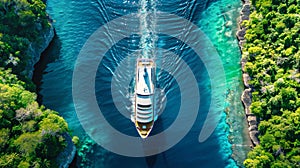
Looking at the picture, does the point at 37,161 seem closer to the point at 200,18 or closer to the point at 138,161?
the point at 138,161

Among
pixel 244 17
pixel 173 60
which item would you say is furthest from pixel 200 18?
pixel 173 60

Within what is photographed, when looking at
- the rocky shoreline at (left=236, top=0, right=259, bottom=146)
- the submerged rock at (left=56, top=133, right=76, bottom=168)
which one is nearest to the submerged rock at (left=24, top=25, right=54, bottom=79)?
the submerged rock at (left=56, top=133, right=76, bottom=168)

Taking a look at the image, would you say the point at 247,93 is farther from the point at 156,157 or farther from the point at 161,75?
the point at 156,157

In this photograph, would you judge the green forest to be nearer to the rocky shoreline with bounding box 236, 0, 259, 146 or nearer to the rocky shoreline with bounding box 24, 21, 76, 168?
the rocky shoreline with bounding box 24, 21, 76, 168

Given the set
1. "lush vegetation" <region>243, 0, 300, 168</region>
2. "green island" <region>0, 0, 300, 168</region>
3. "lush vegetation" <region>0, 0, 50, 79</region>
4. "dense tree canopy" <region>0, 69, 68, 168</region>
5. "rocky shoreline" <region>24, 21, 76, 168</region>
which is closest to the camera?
"dense tree canopy" <region>0, 69, 68, 168</region>

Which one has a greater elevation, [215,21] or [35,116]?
[215,21]

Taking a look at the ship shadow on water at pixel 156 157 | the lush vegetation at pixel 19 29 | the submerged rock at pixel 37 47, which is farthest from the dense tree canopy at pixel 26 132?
the ship shadow on water at pixel 156 157
